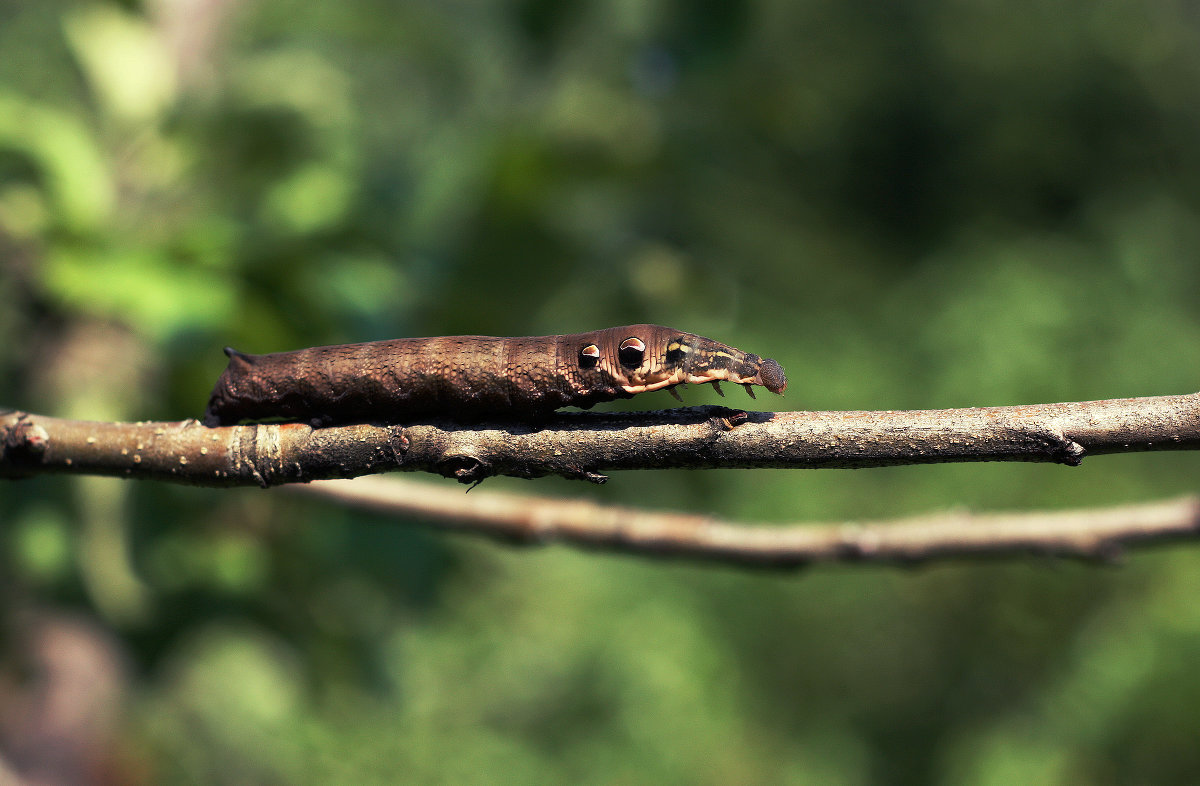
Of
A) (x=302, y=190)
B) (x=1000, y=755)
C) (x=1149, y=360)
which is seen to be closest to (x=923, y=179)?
(x=1149, y=360)

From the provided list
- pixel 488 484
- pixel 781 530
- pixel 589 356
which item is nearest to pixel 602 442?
pixel 589 356

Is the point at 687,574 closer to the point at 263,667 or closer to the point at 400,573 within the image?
the point at 263,667

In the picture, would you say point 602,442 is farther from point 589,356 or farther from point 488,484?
point 488,484

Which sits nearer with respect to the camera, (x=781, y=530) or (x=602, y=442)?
(x=602, y=442)

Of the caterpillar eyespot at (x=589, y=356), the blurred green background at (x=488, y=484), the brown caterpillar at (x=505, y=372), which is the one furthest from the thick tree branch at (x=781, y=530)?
the caterpillar eyespot at (x=589, y=356)

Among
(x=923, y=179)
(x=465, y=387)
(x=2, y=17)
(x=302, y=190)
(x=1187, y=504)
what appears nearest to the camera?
(x=465, y=387)

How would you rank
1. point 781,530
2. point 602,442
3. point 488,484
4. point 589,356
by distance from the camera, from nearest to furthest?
1. point 602,442
2. point 589,356
3. point 781,530
4. point 488,484

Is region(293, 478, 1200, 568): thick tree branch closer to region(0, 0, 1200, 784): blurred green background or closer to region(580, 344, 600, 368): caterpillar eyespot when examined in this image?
region(0, 0, 1200, 784): blurred green background

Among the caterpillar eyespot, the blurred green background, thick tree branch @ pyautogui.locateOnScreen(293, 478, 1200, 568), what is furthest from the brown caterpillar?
the blurred green background
